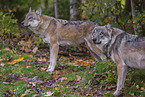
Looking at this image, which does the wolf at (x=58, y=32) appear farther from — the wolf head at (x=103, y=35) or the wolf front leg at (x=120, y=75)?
the wolf front leg at (x=120, y=75)

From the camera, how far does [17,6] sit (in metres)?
10.6

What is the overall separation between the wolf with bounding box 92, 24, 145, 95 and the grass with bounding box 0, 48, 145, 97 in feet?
1.75

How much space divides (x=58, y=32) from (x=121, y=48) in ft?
10.5

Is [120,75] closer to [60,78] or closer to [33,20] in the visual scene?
[60,78]

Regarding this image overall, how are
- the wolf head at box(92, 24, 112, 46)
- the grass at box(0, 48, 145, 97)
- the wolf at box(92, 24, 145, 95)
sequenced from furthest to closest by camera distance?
the grass at box(0, 48, 145, 97), the wolf head at box(92, 24, 112, 46), the wolf at box(92, 24, 145, 95)

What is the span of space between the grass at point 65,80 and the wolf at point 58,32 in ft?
2.12

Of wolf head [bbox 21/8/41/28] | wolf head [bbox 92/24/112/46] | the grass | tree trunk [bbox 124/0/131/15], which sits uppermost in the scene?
tree trunk [bbox 124/0/131/15]

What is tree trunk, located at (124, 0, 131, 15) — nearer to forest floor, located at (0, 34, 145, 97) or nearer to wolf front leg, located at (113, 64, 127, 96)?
forest floor, located at (0, 34, 145, 97)

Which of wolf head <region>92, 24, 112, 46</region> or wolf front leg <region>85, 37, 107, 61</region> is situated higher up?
wolf head <region>92, 24, 112, 46</region>

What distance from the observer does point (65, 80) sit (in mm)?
5926

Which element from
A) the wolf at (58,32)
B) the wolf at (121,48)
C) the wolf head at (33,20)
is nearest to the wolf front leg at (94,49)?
the wolf at (58,32)

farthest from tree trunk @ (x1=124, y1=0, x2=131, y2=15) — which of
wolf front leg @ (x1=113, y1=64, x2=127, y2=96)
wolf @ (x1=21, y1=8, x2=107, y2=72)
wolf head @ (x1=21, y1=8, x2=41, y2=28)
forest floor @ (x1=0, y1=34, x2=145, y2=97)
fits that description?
wolf front leg @ (x1=113, y1=64, x2=127, y2=96)

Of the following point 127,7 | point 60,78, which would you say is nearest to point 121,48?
point 60,78

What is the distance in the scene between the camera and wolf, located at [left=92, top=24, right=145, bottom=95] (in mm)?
4184
